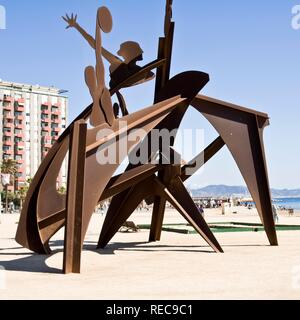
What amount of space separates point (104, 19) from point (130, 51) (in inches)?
107

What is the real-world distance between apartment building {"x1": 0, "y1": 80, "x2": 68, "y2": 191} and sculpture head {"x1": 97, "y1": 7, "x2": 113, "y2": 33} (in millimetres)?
89092

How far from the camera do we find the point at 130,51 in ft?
50.5

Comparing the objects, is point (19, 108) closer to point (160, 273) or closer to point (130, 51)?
point (130, 51)

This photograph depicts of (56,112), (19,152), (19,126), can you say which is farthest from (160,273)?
(56,112)

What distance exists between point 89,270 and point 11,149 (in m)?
93.5

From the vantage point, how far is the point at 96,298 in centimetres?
821

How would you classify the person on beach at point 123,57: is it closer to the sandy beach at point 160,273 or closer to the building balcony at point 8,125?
the sandy beach at point 160,273

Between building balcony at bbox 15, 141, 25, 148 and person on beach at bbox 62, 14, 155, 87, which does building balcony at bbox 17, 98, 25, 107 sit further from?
person on beach at bbox 62, 14, 155, 87

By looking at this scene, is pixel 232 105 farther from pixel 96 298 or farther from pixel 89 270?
pixel 96 298

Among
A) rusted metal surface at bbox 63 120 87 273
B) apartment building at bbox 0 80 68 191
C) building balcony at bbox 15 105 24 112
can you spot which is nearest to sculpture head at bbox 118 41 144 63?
rusted metal surface at bbox 63 120 87 273

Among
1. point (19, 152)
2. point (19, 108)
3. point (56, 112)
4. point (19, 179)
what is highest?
point (56, 112)

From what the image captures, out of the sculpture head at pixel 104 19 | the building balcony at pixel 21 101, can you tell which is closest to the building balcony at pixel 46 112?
the building balcony at pixel 21 101

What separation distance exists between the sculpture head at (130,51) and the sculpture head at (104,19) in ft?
8.28
